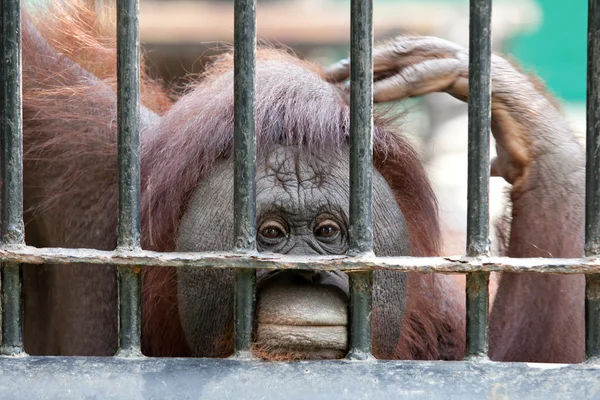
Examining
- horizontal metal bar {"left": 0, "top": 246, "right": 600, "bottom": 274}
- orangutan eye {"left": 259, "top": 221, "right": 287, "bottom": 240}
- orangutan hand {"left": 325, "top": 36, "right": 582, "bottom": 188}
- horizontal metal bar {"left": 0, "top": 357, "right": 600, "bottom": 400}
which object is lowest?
horizontal metal bar {"left": 0, "top": 357, "right": 600, "bottom": 400}

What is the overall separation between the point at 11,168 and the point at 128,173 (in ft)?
0.64

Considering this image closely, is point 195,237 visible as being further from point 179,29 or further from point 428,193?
point 179,29

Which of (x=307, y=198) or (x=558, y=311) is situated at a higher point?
(x=307, y=198)

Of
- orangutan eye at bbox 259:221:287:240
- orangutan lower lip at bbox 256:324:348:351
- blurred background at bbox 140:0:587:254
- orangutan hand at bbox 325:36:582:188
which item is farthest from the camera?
blurred background at bbox 140:0:587:254

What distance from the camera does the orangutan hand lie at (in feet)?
6.73

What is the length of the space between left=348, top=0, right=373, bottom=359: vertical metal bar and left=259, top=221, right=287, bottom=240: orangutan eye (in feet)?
1.69

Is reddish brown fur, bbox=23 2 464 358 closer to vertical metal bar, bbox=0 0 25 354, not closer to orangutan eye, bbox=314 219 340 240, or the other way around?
orangutan eye, bbox=314 219 340 240

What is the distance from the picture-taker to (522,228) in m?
2.20

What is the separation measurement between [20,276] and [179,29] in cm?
607

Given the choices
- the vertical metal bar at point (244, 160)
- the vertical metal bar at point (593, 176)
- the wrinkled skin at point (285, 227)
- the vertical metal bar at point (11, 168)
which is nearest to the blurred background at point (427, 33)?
the wrinkled skin at point (285, 227)

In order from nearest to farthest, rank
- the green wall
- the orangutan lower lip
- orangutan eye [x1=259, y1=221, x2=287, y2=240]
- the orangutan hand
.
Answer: the orangutan lower lip → orangutan eye [x1=259, y1=221, x2=287, y2=240] → the orangutan hand → the green wall

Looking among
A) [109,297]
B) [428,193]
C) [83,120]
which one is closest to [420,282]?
[428,193]

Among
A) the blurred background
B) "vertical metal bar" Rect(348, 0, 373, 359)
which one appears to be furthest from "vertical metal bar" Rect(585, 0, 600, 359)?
the blurred background

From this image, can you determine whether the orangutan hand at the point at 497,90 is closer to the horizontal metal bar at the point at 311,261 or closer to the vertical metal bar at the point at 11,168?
the horizontal metal bar at the point at 311,261
